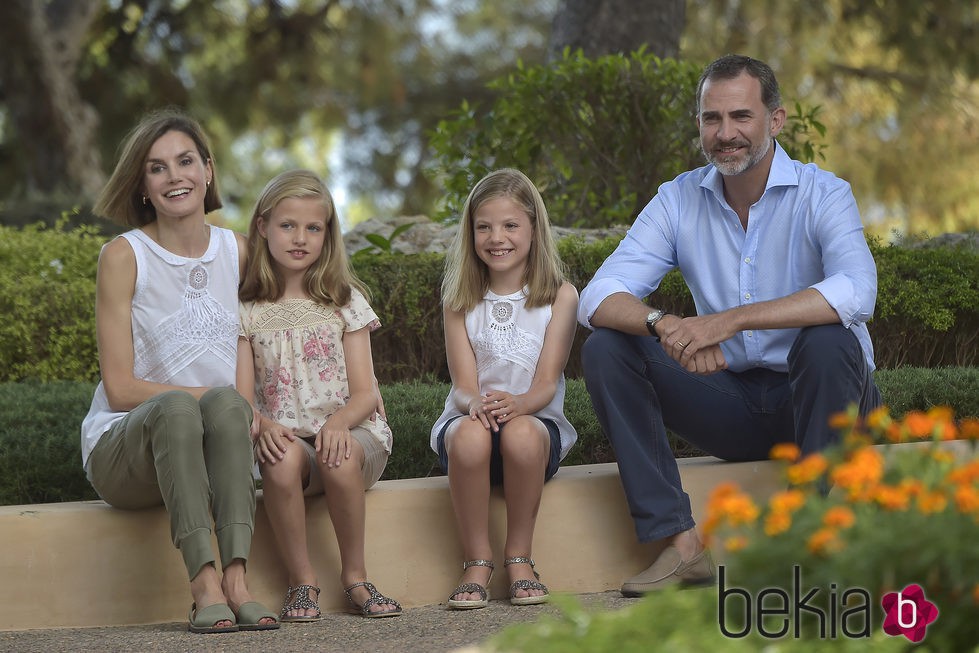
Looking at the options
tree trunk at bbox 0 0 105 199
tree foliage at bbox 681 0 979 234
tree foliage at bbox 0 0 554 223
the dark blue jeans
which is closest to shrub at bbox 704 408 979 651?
the dark blue jeans

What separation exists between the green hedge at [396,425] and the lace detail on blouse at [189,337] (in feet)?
2.80

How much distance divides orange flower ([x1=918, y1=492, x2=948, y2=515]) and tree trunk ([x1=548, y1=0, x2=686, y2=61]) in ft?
21.4

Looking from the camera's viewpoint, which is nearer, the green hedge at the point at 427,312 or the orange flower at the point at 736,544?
the orange flower at the point at 736,544

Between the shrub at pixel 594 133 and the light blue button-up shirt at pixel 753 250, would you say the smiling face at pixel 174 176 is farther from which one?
the shrub at pixel 594 133

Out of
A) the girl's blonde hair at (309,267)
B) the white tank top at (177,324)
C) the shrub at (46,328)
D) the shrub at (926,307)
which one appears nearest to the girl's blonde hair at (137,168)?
the white tank top at (177,324)

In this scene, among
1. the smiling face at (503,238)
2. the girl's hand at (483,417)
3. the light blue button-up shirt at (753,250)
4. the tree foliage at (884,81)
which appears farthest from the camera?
the tree foliage at (884,81)

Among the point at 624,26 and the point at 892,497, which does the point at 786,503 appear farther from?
the point at 624,26

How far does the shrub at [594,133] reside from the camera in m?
6.42

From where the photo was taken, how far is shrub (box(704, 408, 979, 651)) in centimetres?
162

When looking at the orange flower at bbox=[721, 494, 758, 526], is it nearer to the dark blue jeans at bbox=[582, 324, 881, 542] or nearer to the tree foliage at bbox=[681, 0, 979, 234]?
the dark blue jeans at bbox=[582, 324, 881, 542]

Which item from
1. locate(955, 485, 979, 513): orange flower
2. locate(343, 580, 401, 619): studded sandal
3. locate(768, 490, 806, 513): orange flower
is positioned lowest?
locate(343, 580, 401, 619): studded sandal

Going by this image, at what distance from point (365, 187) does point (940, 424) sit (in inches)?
594

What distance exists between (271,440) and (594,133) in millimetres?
3641

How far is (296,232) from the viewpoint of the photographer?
3773 mm
